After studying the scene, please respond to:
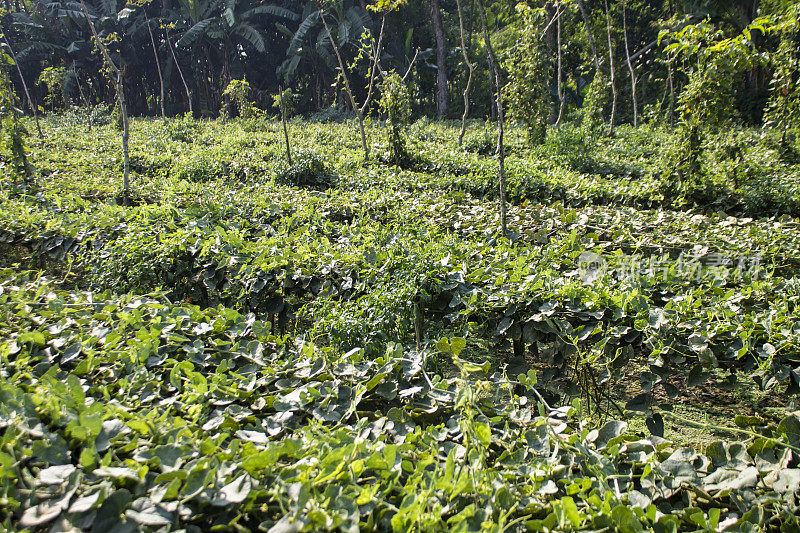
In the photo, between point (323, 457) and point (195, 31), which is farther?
point (195, 31)

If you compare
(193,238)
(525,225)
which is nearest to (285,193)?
(193,238)

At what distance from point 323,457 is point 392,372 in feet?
2.13

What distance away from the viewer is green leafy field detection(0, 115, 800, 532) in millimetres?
1109

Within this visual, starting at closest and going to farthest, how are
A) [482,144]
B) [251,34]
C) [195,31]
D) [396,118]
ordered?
[396,118], [482,144], [195,31], [251,34]

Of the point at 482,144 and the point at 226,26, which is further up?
the point at 226,26

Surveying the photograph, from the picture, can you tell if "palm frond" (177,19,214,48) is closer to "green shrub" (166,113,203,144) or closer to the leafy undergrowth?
"green shrub" (166,113,203,144)

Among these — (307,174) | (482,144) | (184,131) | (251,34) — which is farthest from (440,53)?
(307,174)

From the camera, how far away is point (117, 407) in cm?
140

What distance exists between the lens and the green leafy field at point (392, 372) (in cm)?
111

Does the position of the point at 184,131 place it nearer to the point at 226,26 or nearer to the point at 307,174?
the point at 307,174

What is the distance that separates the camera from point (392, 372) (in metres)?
1.84

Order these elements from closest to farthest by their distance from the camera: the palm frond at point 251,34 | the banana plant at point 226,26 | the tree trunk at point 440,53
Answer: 1. the tree trunk at point 440,53
2. the palm frond at point 251,34
3. the banana plant at point 226,26

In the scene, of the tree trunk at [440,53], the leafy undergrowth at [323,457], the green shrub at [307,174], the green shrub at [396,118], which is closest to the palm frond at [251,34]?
the tree trunk at [440,53]

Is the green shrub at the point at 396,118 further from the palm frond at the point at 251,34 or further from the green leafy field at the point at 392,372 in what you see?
the palm frond at the point at 251,34
